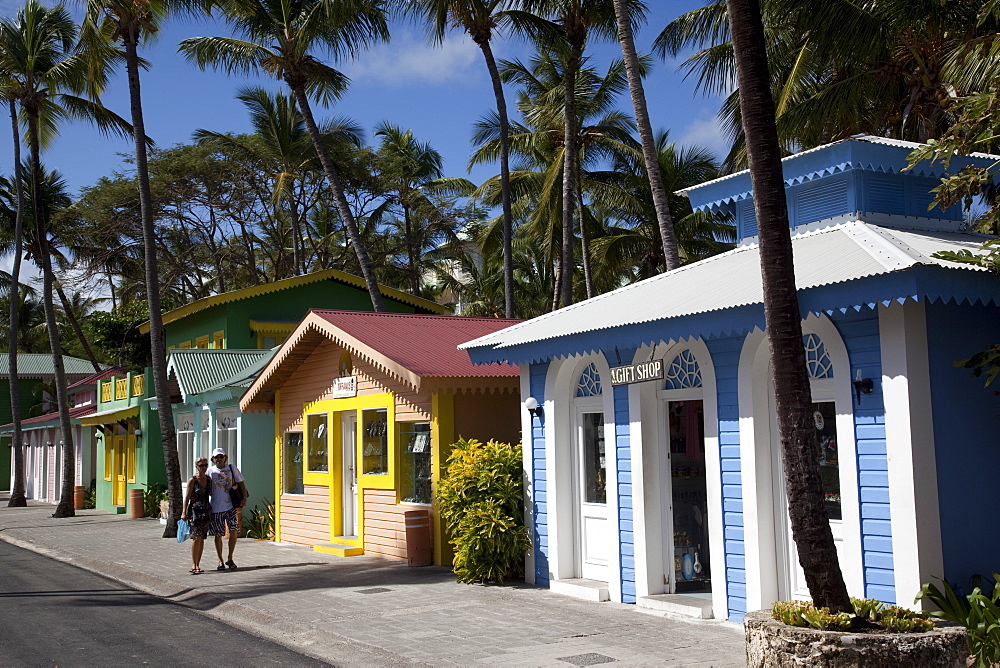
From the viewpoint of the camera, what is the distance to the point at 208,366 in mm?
22453

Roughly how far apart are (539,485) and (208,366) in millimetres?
13153

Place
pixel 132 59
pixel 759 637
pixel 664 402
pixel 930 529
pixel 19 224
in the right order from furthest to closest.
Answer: pixel 19 224
pixel 132 59
pixel 664 402
pixel 930 529
pixel 759 637

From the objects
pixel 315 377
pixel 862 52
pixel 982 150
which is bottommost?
pixel 315 377

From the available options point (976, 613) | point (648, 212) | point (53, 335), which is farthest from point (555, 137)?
point (976, 613)

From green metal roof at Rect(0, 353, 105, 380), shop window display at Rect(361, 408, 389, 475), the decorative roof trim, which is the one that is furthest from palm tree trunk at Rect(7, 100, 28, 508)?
shop window display at Rect(361, 408, 389, 475)

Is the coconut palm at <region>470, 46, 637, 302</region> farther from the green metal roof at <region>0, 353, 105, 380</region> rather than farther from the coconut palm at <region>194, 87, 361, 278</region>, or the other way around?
the green metal roof at <region>0, 353, 105, 380</region>

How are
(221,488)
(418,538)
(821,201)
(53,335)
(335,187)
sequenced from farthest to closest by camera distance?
(53,335) → (335,187) → (221,488) → (418,538) → (821,201)

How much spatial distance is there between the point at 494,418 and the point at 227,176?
77.7ft

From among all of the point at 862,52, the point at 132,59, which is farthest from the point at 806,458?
the point at 132,59

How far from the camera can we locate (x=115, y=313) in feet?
125

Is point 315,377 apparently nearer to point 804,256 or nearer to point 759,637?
point 804,256

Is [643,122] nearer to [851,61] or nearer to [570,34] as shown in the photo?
[851,61]

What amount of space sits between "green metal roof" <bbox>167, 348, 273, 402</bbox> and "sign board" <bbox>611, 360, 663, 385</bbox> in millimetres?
12443

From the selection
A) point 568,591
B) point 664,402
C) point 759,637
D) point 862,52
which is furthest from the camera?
point 862,52
